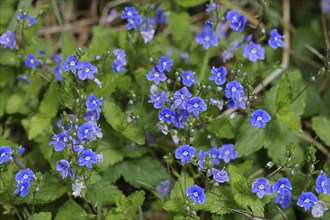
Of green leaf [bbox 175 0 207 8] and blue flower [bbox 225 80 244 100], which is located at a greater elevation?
green leaf [bbox 175 0 207 8]

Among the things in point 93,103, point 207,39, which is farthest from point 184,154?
Answer: point 207,39

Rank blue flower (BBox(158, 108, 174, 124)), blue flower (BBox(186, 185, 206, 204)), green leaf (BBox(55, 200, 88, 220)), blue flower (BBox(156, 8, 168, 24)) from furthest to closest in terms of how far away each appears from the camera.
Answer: blue flower (BBox(156, 8, 168, 24))
green leaf (BBox(55, 200, 88, 220))
blue flower (BBox(158, 108, 174, 124))
blue flower (BBox(186, 185, 206, 204))

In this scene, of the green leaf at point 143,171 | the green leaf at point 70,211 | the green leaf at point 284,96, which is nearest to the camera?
the green leaf at point 70,211

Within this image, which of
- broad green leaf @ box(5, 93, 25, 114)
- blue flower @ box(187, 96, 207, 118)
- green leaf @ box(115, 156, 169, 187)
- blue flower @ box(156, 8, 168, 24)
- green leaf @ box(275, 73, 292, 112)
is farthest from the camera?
blue flower @ box(156, 8, 168, 24)

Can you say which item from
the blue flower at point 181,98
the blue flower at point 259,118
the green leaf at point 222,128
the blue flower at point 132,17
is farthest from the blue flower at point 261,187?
the blue flower at point 132,17

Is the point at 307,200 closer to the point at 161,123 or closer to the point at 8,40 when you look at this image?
the point at 161,123

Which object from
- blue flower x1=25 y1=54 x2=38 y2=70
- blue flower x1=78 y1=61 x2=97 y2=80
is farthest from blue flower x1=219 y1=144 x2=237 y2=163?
blue flower x1=25 y1=54 x2=38 y2=70

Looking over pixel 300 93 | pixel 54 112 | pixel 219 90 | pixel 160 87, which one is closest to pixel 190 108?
pixel 219 90

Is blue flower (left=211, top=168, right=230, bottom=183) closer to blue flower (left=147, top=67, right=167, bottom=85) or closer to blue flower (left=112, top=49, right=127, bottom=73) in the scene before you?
blue flower (left=147, top=67, right=167, bottom=85)

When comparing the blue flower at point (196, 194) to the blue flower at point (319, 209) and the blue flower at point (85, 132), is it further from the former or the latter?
the blue flower at point (319, 209)
